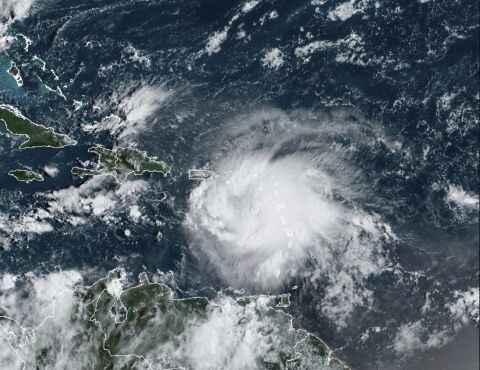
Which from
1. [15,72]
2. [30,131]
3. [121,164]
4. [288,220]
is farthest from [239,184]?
[15,72]

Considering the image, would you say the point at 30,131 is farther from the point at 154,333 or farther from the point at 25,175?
the point at 154,333

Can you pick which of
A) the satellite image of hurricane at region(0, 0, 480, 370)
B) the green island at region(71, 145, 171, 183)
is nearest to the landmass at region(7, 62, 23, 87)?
the satellite image of hurricane at region(0, 0, 480, 370)

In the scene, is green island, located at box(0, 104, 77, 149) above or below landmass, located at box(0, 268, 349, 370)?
above

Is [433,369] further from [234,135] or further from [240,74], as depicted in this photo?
[240,74]

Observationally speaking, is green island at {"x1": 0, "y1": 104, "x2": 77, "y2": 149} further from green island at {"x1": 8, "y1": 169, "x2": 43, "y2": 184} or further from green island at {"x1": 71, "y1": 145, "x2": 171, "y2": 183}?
green island at {"x1": 71, "y1": 145, "x2": 171, "y2": 183}

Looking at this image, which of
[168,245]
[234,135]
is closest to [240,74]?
[234,135]

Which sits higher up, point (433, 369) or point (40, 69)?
point (40, 69)
